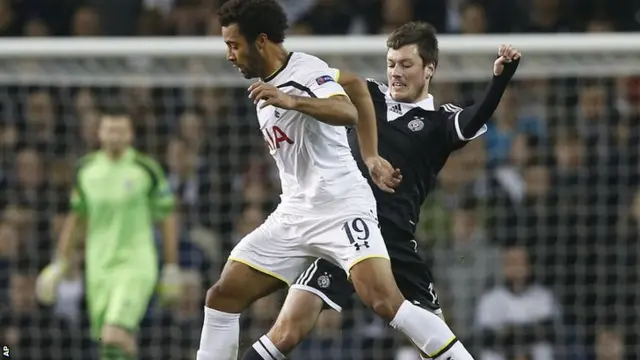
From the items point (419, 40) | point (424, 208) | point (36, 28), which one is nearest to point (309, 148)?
point (419, 40)

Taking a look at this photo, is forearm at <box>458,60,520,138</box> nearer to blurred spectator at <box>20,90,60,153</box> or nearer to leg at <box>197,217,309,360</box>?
leg at <box>197,217,309,360</box>

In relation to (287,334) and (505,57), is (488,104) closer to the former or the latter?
(505,57)

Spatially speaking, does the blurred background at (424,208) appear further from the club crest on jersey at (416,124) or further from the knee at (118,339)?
the club crest on jersey at (416,124)

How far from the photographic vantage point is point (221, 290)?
5.98 metres

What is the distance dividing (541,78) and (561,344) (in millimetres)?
1723

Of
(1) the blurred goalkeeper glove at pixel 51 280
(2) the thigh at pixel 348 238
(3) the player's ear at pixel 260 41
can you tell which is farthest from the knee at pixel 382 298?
(1) the blurred goalkeeper glove at pixel 51 280

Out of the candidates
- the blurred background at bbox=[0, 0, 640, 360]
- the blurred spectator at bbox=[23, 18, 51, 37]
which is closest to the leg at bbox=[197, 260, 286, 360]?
the blurred background at bbox=[0, 0, 640, 360]

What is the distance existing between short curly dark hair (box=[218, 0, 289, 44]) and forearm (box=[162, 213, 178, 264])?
3.16m

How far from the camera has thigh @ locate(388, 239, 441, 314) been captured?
20.6 feet

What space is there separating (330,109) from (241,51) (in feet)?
1.46

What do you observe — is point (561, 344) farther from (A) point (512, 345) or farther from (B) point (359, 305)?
(B) point (359, 305)

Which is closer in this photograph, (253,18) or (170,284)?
(253,18)

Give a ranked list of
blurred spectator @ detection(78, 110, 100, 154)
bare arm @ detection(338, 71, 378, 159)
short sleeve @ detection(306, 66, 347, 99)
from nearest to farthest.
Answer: short sleeve @ detection(306, 66, 347, 99) → bare arm @ detection(338, 71, 378, 159) → blurred spectator @ detection(78, 110, 100, 154)

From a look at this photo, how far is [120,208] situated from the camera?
29.5 feet
